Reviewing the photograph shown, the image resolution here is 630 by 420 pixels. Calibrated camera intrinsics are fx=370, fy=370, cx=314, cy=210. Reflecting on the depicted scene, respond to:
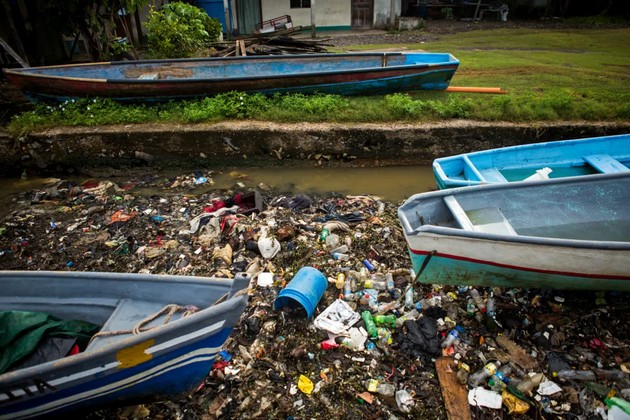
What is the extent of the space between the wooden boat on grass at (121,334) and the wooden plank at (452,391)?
1.82m

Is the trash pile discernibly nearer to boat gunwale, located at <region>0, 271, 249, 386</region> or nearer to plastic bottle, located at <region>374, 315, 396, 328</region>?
plastic bottle, located at <region>374, 315, 396, 328</region>

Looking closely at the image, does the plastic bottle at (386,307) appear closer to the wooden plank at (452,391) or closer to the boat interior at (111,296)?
the wooden plank at (452,391)

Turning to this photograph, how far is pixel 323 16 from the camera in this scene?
1559 centimetres

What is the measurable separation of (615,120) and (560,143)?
267 cm

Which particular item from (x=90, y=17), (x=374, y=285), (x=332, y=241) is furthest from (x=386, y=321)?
(x=90, y=17)

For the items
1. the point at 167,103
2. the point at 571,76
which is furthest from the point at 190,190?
the point at 571,76

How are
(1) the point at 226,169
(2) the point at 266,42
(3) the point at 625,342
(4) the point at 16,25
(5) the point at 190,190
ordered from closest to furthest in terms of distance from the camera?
(3) the point at 625,342, (5) the point at 190,190, (1) the point at 226,169, (4) the point at 16,25, (2) the point at 266,42

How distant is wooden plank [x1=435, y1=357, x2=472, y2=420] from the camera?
2.88 metres

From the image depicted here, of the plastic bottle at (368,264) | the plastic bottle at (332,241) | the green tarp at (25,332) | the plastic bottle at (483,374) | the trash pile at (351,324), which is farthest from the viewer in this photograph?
the plastic bottle at (332,241)

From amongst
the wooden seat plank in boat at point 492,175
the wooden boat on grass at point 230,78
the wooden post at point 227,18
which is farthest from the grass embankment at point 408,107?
the wooden post at point 227,18

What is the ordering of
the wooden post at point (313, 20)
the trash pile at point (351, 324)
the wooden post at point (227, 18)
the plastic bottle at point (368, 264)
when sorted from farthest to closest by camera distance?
the wooden post at point (313, 20)
the wooden post at point (227, 18)
the plastic bottle at point (368, 264)
the trash pile at point (351, 324)

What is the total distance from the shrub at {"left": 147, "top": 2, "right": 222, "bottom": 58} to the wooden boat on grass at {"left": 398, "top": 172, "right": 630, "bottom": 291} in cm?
856

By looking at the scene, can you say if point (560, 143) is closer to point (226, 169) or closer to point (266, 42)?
point (226, 169)

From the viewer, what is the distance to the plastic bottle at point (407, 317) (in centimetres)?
356
